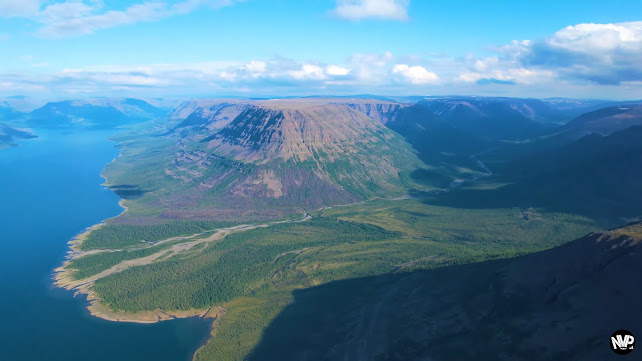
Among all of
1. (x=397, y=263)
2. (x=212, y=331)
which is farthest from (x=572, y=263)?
(x=212, y=331)

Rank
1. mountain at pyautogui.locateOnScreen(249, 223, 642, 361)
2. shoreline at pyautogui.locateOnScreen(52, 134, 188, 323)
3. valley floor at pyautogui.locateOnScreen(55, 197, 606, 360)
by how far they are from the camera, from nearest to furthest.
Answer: mountain at pyautogui.locateOnScreen(249, 223, 642, 361), shoreline at pyautogui.locateOnScreen(52, 134, 188, 323), valley floor at pyautogui.locateOnScreen(55, 197, 606, 360)

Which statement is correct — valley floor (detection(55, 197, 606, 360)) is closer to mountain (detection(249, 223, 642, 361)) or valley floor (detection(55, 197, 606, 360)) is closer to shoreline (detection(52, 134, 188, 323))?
shoreline (detection(52, 134, 188, 323))

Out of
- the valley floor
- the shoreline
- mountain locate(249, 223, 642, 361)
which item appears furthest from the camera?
the valley floor

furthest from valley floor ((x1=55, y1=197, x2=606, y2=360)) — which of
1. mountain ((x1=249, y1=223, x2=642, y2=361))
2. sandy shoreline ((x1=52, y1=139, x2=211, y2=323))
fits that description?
mountain ((x1=249, y1=223, x2=642, y2=361))

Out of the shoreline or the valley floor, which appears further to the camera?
the valley floor

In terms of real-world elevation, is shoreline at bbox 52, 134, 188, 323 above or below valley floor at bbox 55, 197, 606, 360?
below

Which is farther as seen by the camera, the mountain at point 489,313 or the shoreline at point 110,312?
the shoreline at point 110,312

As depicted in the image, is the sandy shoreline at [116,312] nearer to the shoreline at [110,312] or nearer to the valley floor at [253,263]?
the shoreline at [110,312]

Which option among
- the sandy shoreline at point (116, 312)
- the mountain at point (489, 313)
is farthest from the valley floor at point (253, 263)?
the mountain at point (489, 313)

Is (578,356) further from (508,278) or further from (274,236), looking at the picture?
(274,236)
